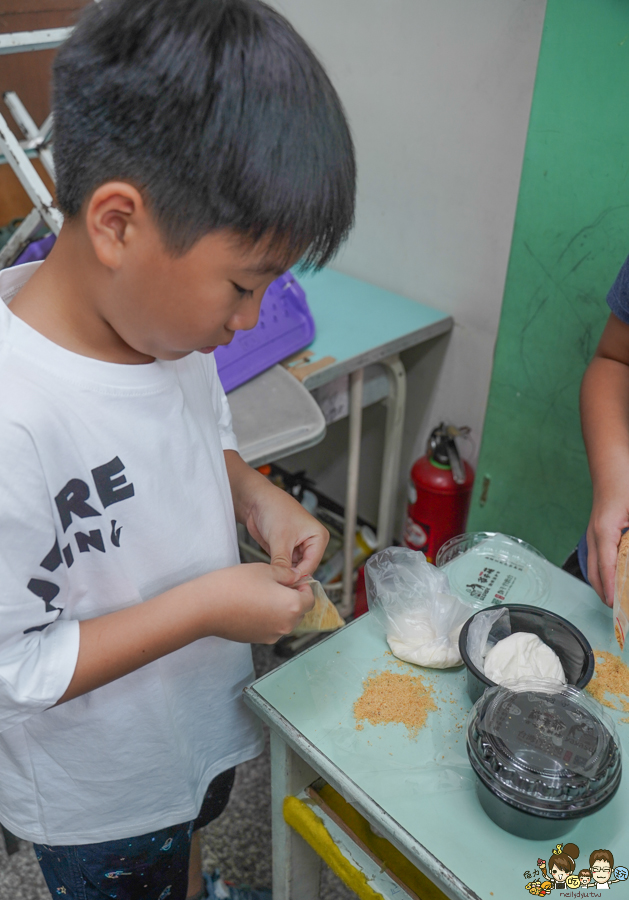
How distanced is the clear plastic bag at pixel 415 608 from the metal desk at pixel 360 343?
2.14ft

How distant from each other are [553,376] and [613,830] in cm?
97

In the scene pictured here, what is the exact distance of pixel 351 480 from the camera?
177cm

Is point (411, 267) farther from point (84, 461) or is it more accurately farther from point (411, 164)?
point (84, 461)

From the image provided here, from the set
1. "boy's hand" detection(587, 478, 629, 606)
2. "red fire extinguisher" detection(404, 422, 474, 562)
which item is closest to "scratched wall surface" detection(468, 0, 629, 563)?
"red fire extinguisher" detection(404, 422, 474, 562)

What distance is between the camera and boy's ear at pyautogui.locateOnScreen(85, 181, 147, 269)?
20.5 inches

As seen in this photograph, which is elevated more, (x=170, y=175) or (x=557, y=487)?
(x=170, y=175)

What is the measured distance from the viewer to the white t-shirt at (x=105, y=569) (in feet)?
1.97

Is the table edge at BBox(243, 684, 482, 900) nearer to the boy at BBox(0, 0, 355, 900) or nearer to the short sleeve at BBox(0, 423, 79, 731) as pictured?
the boy at BBox(0, 0, 355, 900)

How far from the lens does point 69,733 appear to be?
0.77 metres

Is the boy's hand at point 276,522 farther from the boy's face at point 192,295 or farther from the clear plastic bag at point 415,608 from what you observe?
the boy's face at point 192,295

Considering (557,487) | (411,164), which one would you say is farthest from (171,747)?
(411,164)

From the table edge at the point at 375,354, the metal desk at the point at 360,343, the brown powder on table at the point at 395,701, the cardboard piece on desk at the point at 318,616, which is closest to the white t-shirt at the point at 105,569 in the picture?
the cardboard piece on desk at the point at 318,616

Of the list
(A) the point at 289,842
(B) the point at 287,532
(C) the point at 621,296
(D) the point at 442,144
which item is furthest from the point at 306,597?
(D) the point at 442,144

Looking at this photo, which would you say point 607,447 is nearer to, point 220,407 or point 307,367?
point 220,407
